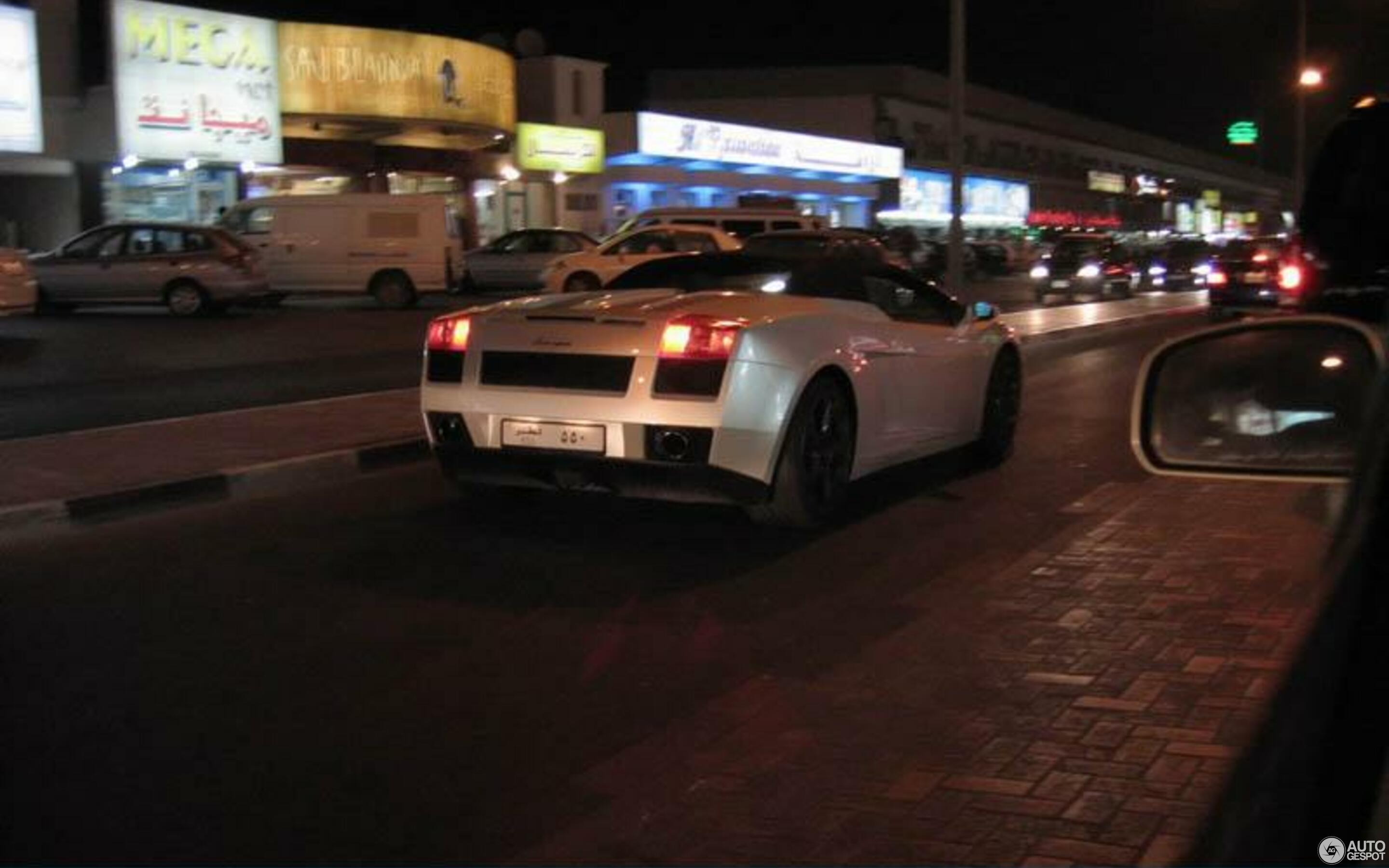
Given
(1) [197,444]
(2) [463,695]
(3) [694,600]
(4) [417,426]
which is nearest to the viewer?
(2) [463,695]

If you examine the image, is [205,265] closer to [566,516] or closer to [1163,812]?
[566,516]

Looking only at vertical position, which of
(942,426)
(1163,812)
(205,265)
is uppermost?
(205,265)

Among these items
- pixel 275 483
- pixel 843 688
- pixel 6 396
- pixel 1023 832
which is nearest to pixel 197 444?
pixel 275 483

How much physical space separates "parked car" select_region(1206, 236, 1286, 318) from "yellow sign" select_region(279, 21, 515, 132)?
18.6 metres

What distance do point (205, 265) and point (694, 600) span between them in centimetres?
1851

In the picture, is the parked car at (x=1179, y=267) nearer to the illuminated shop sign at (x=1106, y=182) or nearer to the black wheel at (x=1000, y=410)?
the black wheel at (x=1000, y=410)

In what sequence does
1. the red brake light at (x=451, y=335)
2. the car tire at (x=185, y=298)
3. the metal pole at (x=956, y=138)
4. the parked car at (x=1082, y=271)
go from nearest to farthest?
the red brake light at (x=451, y=335) < the metal pole at (x=956, y=138) < the car tire at (x=185, y=298) < the parked car at (x=1082, y=271)

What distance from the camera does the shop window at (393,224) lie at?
26328 millimetres

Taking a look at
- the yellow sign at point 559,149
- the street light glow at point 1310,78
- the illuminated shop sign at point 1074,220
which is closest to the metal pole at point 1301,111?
the street light glow at point 1310,78

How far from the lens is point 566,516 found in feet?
26.8

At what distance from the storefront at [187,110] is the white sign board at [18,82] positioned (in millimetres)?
1718

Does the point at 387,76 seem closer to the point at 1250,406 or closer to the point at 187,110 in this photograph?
the point at 187,110

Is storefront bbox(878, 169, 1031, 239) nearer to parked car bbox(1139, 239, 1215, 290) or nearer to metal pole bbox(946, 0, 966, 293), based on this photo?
parked car bbox(1139, 239, 1215, 290)

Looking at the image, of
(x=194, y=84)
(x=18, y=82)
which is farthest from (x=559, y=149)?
(x=18, y=82)
